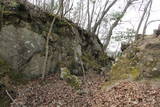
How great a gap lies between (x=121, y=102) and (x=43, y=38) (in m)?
6.29

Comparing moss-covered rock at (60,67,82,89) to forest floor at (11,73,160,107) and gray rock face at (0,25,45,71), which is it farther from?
gray rock face at (0,25,45,71)

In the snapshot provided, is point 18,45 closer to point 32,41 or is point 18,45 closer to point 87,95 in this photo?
point 32,41

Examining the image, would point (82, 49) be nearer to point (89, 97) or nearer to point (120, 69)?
point (120, 69)

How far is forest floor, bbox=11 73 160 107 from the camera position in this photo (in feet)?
21.8

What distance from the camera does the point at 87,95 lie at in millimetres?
8414

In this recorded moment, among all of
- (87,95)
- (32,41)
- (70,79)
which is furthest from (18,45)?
(87,95)

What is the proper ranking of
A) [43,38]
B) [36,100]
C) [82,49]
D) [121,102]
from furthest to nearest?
[82,49], [43,38], [36,100], [121,102]

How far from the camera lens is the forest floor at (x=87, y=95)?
6.64 metres

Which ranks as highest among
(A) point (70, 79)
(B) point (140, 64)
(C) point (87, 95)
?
(B) point (140, 64)

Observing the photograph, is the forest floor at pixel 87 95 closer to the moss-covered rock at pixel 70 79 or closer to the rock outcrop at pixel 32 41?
the moss-covered rock at pixel 70 79

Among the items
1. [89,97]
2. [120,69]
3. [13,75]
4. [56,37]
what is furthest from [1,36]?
[120,69]

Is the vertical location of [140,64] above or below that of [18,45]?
below

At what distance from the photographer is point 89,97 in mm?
8164

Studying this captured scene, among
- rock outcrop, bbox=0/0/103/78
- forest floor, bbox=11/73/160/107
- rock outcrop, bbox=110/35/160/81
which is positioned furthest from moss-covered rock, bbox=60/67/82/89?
rock outcrop, bbox=110/35/160/81
